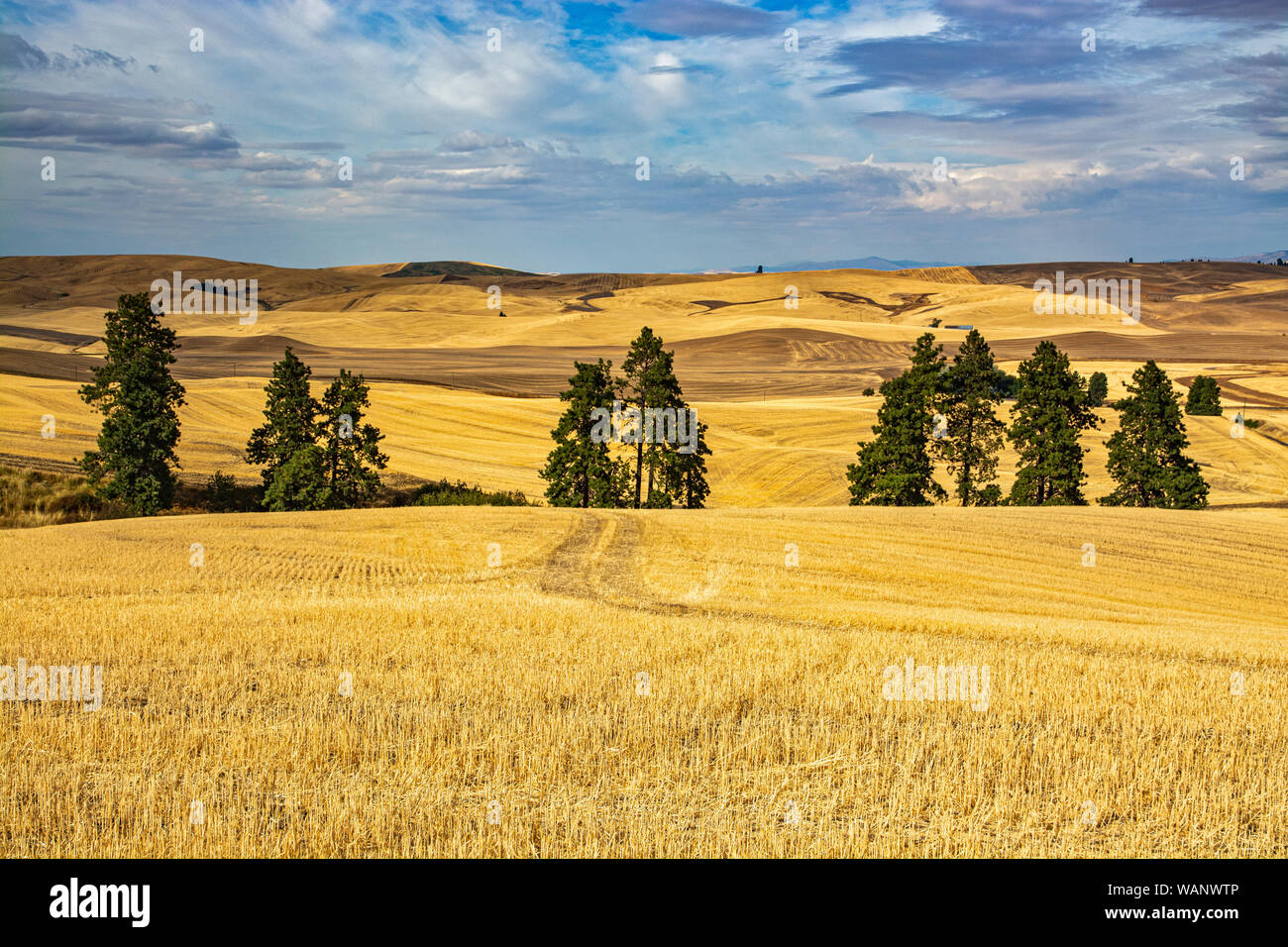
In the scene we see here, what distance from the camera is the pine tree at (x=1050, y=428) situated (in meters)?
55.7

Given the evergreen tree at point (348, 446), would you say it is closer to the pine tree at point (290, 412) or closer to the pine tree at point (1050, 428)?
the pine tree at point (290, 412)

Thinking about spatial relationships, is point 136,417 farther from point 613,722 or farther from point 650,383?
point 613,722

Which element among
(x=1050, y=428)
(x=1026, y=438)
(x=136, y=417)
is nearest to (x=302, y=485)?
(x=136, y=417)

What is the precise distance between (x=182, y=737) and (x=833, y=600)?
18.5 metres

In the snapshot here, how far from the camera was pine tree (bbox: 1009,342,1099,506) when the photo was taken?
55.7 meters

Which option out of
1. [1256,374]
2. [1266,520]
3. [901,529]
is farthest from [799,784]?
[1256,374]

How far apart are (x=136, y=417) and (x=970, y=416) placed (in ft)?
150

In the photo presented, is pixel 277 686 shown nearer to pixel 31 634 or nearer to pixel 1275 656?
pixel 31 634

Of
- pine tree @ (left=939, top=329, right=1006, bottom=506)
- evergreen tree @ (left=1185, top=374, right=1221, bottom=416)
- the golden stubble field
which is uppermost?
evergreen tree @ (left=1185, top=374, right=1221, bottom=416)

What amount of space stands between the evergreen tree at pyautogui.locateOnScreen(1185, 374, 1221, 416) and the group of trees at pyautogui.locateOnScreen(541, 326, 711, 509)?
2514 inches

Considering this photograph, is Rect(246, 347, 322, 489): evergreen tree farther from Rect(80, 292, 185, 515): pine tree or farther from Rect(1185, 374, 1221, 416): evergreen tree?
Rect(1185, 374, 1221, 416): evergreen tree

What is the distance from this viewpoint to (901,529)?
135 ft

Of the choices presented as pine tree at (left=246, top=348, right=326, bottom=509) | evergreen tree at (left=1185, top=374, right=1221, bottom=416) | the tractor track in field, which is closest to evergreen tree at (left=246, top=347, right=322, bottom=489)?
pine tree at (left=246, top=348, right=326, bottom=509)

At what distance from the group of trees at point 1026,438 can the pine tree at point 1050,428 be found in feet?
0.18
